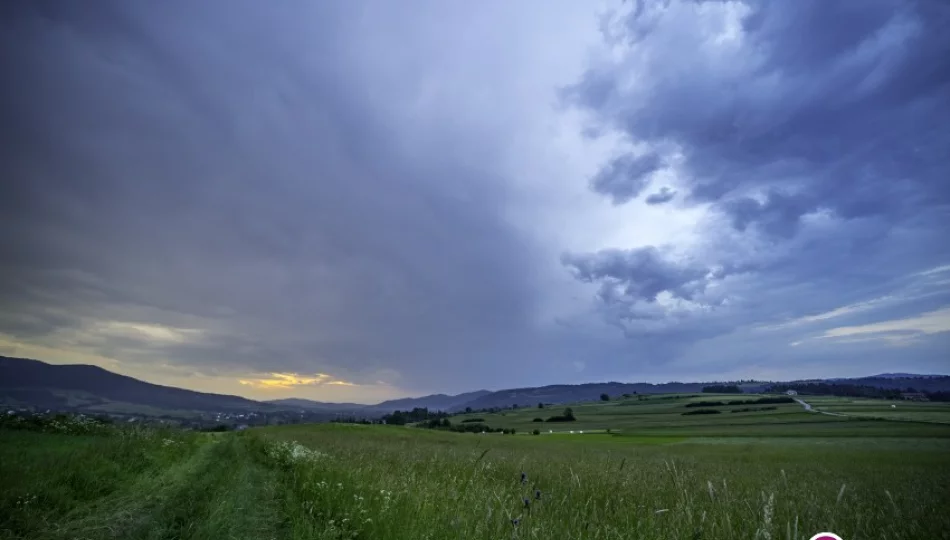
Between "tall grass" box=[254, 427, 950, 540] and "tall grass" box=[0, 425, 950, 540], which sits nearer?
"tall grass" box=[254, 427, 950, 540]

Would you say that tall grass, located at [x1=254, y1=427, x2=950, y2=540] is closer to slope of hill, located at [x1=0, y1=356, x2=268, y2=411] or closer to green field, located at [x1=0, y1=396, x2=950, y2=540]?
green field, located at [x1=0, y1=396, x2=950, y2=540]

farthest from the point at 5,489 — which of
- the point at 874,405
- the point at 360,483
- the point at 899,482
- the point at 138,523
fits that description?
the point at 874,405

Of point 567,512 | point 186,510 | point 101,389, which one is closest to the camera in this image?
point 567,512

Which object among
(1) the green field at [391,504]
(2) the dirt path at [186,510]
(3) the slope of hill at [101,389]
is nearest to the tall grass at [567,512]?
(1) the green field at [391,504]

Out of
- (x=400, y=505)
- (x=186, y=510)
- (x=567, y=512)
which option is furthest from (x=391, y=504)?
(x=186, y=510)

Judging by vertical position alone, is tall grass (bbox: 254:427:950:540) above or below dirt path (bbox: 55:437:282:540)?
above

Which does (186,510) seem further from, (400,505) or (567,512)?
(567,512)

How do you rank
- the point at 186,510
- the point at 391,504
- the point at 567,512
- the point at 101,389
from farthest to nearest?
the point at 101,389
the point at 186,510
the point at 391,504
the point at 567,512

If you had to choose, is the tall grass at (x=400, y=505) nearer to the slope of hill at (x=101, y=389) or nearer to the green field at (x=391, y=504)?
the green field at (x=391, y=504)

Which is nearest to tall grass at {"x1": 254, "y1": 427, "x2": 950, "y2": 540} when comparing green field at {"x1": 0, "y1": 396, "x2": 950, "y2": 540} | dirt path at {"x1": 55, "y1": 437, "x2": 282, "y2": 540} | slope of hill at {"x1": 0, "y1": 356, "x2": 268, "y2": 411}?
green field at {"x1": 0, "y1": 396, "x2": 950, "y2": 540}

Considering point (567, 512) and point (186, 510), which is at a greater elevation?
point (567, 512)

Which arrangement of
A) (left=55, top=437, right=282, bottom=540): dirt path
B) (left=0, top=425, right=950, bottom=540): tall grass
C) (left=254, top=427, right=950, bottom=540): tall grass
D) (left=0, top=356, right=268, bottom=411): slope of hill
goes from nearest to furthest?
(left=254, top=427, right=950, bottom=540): tall grass, (left=0, top=425, right=950, bottom=540): tall grass, (left=55, top=437, right=282, bottom=540): dirt path, (left=0, top=356, right=268, bottom=411): slope of hill

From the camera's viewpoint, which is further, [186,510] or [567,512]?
[186,510]

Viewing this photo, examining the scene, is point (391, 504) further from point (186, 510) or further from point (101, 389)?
point (101, 389)
